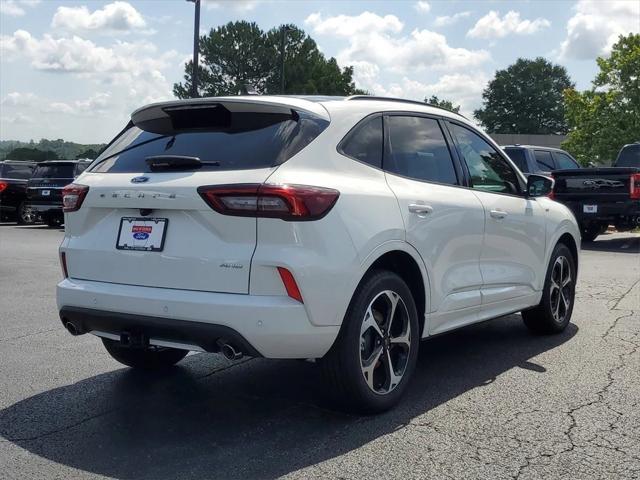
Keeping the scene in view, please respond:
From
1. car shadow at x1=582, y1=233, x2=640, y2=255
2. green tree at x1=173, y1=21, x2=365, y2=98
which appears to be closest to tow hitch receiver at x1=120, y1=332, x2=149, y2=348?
car shadow at x1=582, y1=233, x2=640, y2=255

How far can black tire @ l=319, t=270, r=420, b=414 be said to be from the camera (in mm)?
4125

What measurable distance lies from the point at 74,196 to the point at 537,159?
45.1 feet

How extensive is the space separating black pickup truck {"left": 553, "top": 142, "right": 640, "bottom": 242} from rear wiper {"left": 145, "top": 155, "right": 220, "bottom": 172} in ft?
38.7

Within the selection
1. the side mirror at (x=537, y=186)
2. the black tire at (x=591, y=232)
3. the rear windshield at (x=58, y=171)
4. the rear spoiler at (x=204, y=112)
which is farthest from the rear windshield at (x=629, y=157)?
the rear spoiler at (x=204, y=112)

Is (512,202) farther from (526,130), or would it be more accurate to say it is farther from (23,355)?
(526,130)

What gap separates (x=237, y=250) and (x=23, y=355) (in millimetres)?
2769

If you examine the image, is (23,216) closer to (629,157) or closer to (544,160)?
(544,160)

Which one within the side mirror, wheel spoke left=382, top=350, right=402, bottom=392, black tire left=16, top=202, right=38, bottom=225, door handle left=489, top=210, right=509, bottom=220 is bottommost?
black tire left=16, top=202, right=38, bottom=225

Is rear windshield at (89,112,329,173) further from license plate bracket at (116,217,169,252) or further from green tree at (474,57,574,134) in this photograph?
green tree at (474,57,574,134)

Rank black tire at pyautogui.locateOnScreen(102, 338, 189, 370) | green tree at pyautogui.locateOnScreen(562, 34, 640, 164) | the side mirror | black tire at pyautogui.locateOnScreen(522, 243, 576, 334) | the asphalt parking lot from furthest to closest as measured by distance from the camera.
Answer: green tree at pyautogui.locateOnScreen(562, 34, 640, 164), black tire at pyautogui.locateOnScreen(522, 243, 576, 334), the side mirror, black tire at pyautogui.locateOnScreen(102, 338, 189, 370), the asphalt parking lot

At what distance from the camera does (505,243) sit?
5.73 meters

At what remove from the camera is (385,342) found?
443 centimetres

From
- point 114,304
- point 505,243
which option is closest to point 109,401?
point 114,304

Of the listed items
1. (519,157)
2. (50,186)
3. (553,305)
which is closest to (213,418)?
(553,305)
